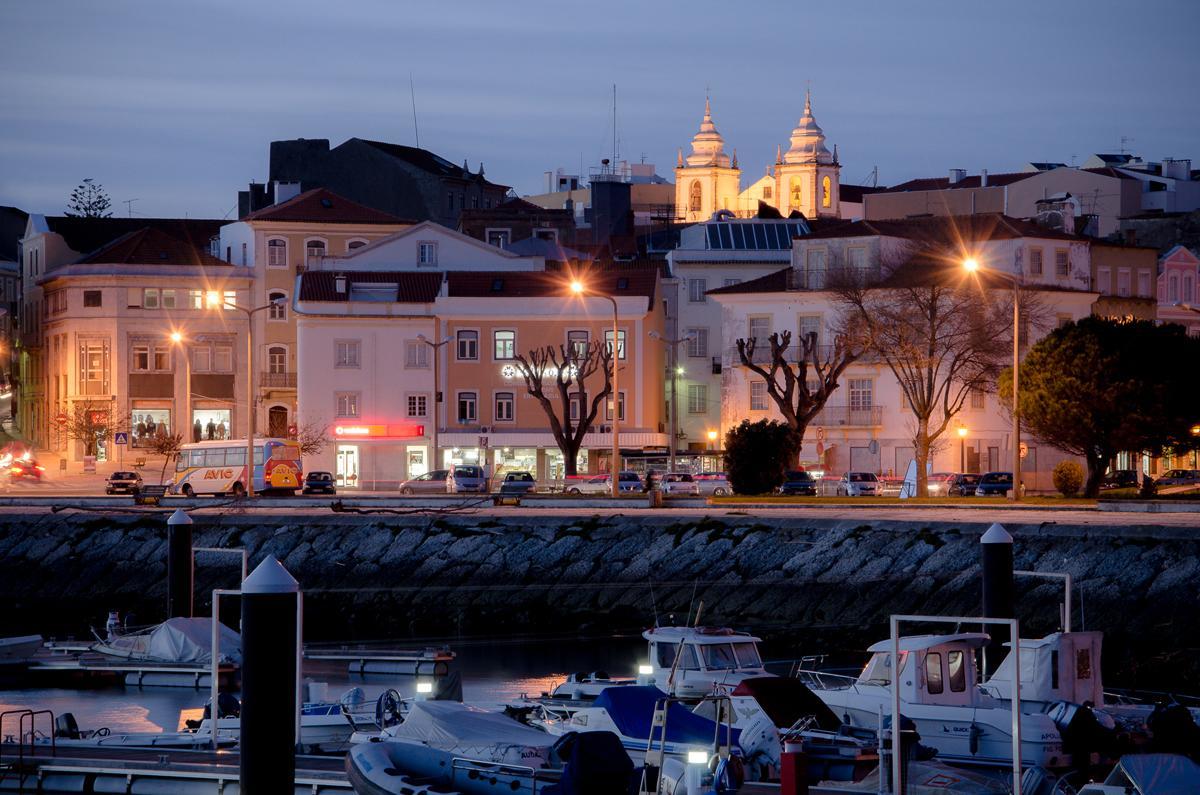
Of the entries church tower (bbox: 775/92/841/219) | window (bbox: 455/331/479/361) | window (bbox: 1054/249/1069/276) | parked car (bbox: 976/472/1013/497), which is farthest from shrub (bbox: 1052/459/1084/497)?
church tower (bbox: 775/92/841/219)

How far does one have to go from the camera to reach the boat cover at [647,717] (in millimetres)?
24438

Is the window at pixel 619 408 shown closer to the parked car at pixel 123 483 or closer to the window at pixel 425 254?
the window at pixel 425 254

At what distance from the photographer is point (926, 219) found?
3327 inches

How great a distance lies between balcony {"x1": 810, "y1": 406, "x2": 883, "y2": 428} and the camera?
256 feet

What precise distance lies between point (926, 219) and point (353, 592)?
39.6 metres

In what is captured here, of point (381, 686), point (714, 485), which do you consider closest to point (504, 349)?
point (714, 485)

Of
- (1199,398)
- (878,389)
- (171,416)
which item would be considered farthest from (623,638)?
(171,416)

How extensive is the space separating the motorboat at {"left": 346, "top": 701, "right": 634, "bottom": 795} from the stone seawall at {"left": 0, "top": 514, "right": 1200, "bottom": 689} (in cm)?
1641

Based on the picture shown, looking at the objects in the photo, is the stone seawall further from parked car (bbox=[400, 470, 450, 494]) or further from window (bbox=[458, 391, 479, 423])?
window (bbox=[458, 391, 479, 423])

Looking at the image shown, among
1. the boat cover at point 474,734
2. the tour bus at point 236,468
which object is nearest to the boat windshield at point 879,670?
the boat cover at point 474,734

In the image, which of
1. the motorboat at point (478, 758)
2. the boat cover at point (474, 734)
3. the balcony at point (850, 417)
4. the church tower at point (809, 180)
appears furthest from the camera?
the church tower at point (809, 180)

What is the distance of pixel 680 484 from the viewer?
69.8 metres

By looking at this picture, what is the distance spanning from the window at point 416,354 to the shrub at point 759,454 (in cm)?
2352

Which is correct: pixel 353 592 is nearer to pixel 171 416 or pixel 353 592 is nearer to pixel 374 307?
pixel 374 307
